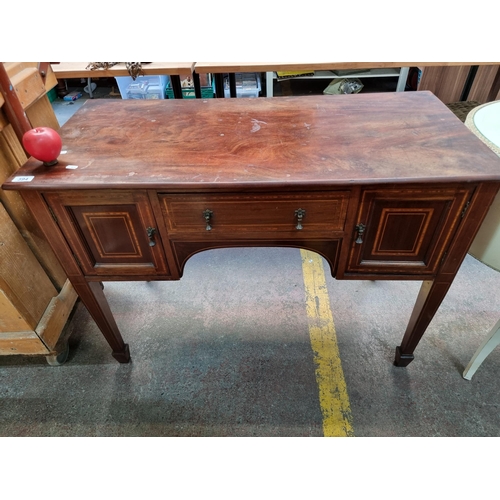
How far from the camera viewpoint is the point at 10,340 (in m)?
1.59

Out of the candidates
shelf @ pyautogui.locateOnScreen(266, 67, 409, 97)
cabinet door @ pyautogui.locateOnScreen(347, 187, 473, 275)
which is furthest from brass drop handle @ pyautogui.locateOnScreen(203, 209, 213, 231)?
shelf @ pyautogui.locateOnScreen(266, 67, 409, 97)

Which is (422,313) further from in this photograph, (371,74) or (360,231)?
(371,74)

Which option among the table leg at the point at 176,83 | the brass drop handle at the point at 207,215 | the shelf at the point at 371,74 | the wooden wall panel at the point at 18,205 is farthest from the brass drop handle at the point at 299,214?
the shelf at the point at 371,74

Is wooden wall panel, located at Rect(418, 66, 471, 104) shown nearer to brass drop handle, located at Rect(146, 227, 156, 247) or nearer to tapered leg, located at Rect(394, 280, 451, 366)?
tapered leg, located at Rect(394, 280, 451, 366)

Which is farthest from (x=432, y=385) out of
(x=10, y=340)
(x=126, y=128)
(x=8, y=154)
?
(x=8, y=154)

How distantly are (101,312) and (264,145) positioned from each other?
3.20 feet

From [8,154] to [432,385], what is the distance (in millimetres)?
2079

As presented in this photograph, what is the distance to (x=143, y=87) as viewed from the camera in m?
2.87

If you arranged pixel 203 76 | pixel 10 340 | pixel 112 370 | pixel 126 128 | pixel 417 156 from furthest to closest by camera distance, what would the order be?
pixel 203 76 < pixel 112 370 < pixel 10 340 < pixel 126 128 < pixel 417 156

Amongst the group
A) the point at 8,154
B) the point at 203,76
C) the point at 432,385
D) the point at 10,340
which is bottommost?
the point at 432,385

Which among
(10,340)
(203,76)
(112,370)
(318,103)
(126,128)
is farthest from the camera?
(203,76)

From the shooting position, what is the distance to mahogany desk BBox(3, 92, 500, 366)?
1.04 meters

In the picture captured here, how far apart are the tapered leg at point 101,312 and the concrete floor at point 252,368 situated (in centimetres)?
10

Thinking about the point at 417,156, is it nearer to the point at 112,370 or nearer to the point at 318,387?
the point at 318,387
